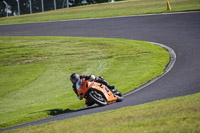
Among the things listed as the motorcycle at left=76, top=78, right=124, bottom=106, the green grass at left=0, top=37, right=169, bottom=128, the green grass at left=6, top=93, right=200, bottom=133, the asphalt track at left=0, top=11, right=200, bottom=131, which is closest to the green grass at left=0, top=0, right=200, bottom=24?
the asphalt track at left=0, top=11, right=200, bottom=131

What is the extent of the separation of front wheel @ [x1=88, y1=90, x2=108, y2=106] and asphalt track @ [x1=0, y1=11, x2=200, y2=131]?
255 mm

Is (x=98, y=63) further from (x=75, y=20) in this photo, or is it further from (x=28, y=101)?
(x=75, y=20)

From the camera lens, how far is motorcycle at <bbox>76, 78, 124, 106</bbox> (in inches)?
484

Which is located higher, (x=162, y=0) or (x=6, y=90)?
(x=162, y=0)

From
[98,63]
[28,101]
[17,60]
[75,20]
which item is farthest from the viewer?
[75,20]

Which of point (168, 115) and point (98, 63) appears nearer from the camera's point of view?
point (168, 115)

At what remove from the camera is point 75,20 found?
38438mm

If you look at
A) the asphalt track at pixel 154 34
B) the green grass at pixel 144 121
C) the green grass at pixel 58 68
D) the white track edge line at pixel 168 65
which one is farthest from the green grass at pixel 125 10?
the green grass at pixel 144 121

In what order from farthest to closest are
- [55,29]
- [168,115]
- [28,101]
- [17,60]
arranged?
[55,29], [17,60], [28,101], [168,115]

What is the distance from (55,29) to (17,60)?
36.9ft

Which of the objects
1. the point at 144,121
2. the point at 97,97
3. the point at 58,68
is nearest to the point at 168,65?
the point at 58,68

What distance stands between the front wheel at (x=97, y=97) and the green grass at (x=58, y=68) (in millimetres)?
1428

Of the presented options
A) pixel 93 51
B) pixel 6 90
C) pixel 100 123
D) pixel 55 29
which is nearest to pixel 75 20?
pixel 55 29

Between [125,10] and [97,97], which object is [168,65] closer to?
[97,97]
